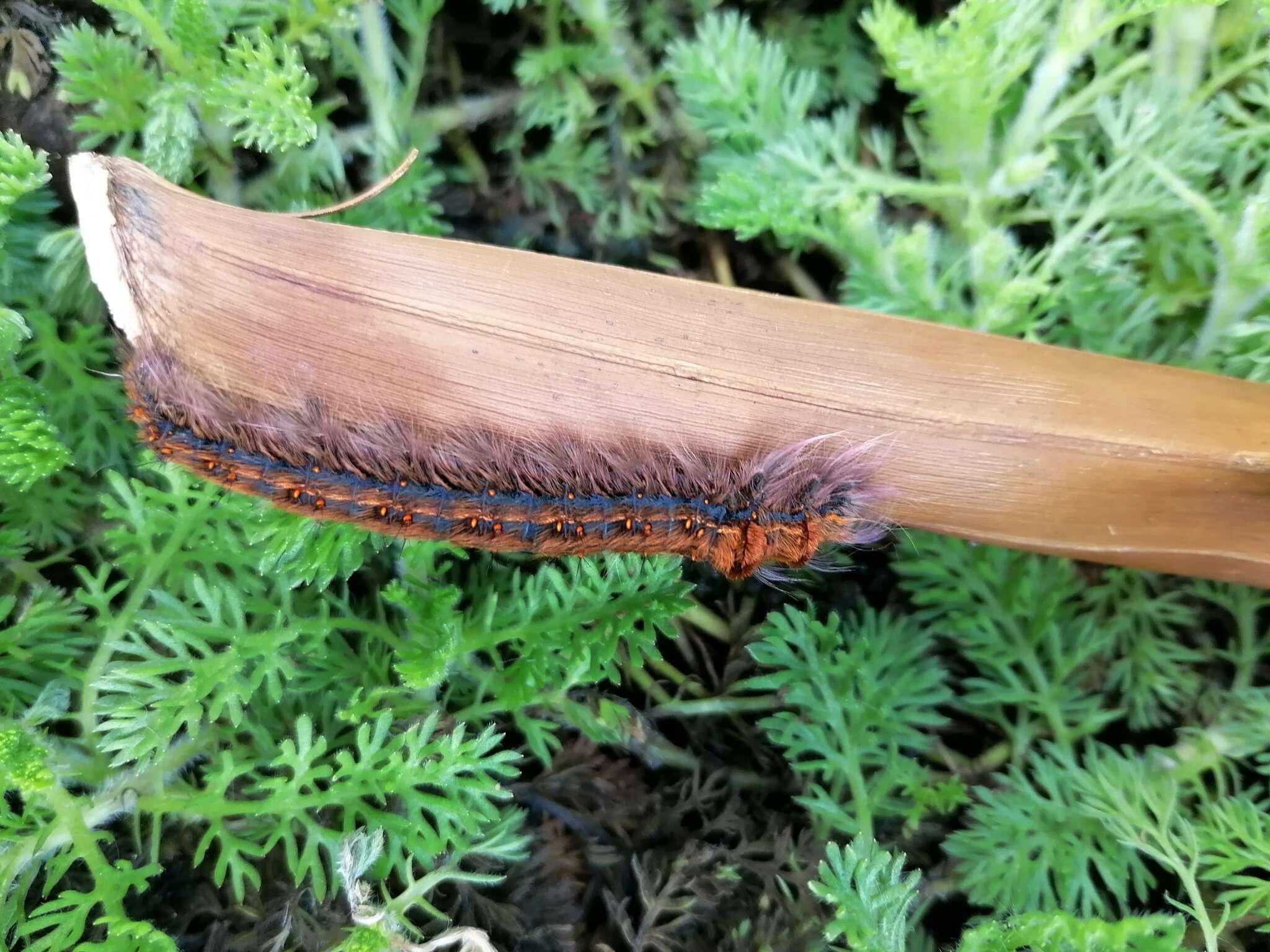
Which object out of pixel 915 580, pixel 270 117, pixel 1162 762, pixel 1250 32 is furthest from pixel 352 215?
pixel 1162 762

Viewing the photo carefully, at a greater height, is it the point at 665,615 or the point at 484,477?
the point at 484,477

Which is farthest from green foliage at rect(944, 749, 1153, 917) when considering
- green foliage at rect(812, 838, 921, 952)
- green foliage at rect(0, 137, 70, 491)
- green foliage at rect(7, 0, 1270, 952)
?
green foliage at rect(0, 137, 70, 491)

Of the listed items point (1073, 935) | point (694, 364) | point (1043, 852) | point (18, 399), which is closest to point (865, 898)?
point (1073, 935)

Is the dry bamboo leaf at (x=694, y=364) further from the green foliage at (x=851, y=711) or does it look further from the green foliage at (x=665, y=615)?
the green foliage at (x=851, y=711)

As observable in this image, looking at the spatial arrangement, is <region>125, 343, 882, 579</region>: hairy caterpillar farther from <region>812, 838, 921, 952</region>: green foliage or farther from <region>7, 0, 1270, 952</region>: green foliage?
<region>812, 838, 921, 952</region>: green foliage

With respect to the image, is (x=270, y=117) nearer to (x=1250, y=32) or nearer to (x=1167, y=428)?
(x=1167, y=428)

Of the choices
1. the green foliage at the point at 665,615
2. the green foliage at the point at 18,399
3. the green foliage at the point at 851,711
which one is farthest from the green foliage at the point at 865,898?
the green foliage at the point at 18,399

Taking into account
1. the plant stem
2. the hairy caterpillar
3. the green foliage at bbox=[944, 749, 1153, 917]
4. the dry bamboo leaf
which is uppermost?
the dry bamboo leaf

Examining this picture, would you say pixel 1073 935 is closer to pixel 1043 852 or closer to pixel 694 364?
pixel 1043 852
